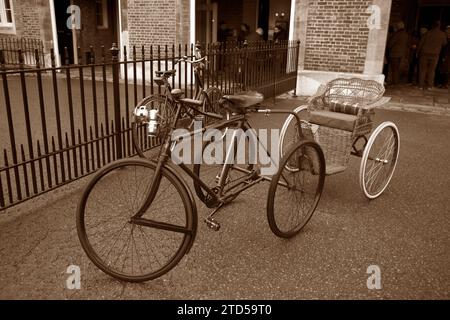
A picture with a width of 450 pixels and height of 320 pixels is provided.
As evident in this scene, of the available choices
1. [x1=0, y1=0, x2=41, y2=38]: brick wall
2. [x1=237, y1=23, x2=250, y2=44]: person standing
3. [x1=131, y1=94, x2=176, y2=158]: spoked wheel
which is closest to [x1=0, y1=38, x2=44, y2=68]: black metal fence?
[x1=0, y1=0, x2=41, y2=38]: brick wall

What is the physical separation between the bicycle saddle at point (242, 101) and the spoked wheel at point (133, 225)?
855 millimetres

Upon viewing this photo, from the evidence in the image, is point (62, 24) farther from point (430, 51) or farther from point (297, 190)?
point (297, 190)

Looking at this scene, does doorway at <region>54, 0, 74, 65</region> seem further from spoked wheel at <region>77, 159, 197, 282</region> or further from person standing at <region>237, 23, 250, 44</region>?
spoked wheel at <region>77, 159, 197, 282</region>

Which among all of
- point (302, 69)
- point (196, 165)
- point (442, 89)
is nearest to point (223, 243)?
point (196, 165)

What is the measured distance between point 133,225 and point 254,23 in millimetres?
15586

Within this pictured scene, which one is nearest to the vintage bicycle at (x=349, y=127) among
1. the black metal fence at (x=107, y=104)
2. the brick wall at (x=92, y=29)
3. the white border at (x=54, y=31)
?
the black metal fence at (x=107, y=104)

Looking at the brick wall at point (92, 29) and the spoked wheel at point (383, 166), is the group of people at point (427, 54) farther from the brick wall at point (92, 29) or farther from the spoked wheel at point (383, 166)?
the brick wall at point (92, 29)

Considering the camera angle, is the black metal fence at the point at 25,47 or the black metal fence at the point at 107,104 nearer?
the black metal fence at the point at 107,104

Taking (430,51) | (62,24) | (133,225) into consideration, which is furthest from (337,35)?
(62,24)

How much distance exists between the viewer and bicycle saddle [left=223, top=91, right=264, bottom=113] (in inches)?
130

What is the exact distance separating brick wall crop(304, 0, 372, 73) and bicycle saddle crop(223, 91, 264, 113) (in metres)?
7.49

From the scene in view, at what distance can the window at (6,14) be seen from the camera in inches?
631

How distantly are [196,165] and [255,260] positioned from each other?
99 cm

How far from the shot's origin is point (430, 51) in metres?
11.4
